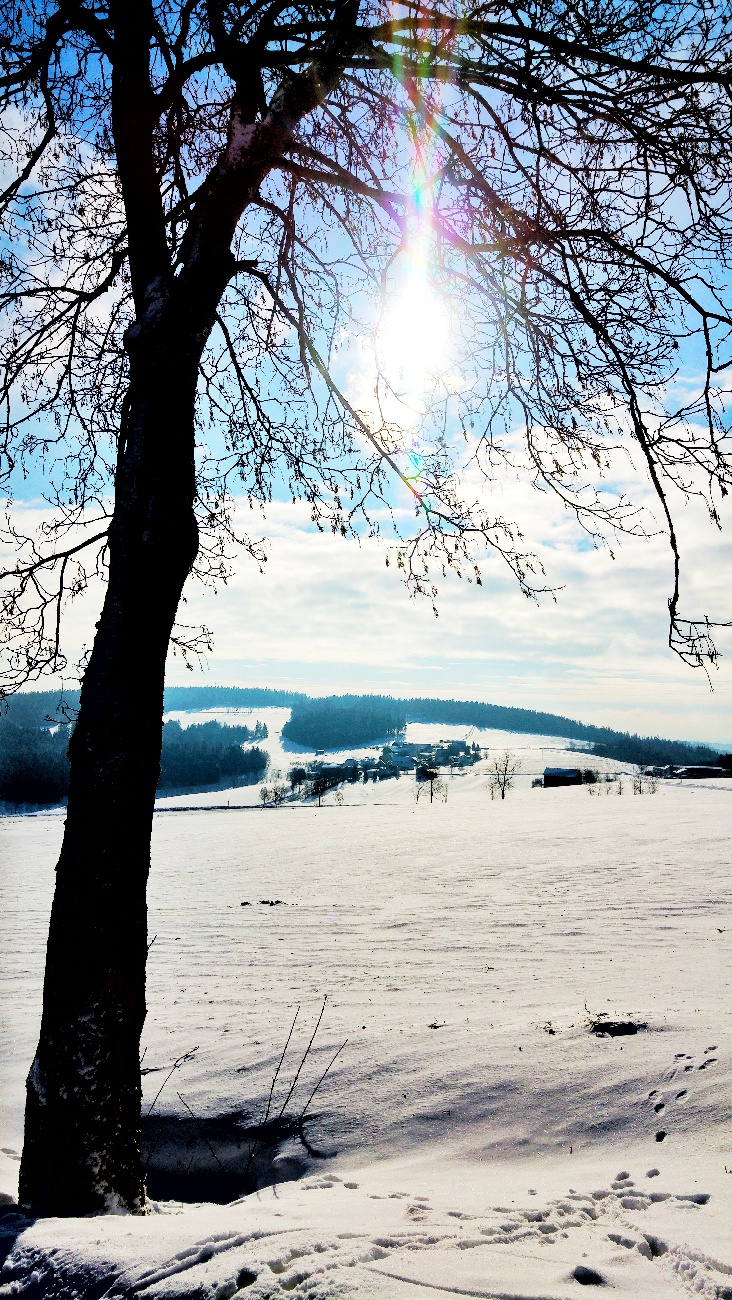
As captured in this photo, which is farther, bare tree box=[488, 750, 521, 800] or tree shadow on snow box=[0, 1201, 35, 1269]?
bare tree box=[488, 750, 521, 800]

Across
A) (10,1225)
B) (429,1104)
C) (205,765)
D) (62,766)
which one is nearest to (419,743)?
(205,765)

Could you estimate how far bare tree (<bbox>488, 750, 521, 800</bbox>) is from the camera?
199 feet

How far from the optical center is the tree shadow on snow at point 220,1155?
380cm

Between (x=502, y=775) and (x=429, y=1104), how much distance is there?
235ft

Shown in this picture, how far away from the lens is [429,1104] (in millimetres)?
4105

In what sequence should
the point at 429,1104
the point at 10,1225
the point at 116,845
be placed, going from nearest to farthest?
the point at 10,1225
the point at 116,845
the point at 429,1104

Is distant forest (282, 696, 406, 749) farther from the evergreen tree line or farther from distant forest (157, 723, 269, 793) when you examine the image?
distant forest (157, 723, 269, 793)

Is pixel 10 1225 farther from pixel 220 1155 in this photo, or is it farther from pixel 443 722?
pixel 443 722

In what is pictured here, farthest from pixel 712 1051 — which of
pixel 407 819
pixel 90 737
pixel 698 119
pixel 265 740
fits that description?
pixel 265 740

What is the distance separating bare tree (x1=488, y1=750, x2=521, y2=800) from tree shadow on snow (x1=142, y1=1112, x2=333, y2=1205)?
43598 mm

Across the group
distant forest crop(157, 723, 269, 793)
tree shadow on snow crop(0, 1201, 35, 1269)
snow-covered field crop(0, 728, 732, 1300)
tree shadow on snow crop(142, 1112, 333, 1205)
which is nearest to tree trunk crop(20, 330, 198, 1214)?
tree shadow on snow crop(0, 1201, 35, 1269)

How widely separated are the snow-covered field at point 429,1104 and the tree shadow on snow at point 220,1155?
0.05ft

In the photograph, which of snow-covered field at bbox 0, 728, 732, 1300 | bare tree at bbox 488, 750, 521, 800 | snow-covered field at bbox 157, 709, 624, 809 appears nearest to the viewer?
snow-covered field at bbox 0, 728, 732, 1300

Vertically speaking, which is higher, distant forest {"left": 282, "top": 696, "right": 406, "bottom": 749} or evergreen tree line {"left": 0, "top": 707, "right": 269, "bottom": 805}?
distant forest {"left": 282, "top": 696, "right": 406, "bottom": 749}
